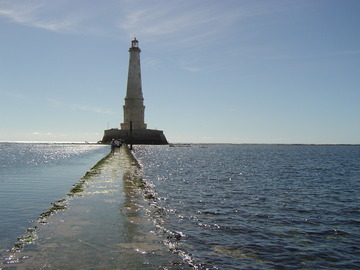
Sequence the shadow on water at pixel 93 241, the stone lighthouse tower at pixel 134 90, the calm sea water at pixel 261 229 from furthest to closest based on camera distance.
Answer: the stone lighthouse tower at pixel 134 90, the calm sea water at pixel 261 229, the shadow on water at pixel 93 241

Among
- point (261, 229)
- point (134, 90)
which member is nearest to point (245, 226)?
point (261, 229)

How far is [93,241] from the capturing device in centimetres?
655

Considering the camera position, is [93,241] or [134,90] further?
[134,90]

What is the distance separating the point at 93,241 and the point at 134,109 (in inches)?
3179

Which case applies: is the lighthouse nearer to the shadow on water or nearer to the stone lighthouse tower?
the stone lighthouse tower

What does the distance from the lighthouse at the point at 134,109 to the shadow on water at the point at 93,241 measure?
75.7 metres

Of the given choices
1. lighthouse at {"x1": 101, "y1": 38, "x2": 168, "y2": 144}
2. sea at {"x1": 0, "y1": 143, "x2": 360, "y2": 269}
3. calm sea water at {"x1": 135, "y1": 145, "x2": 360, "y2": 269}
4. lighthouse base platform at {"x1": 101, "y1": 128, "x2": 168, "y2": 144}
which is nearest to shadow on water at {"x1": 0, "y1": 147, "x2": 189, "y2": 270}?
sea at {"x1": 0, "y1": 143, "x2": 360, "y2": 269}

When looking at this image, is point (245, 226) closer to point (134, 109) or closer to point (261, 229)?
point (261, 229)

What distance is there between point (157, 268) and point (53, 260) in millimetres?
1624

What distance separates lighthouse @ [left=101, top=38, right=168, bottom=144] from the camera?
281 ft

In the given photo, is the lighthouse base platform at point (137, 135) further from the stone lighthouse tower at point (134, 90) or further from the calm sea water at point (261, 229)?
the calm sea water at point (261, 229)

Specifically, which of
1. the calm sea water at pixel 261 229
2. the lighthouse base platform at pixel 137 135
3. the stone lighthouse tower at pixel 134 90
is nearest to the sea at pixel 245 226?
the calm sea water at pixel 261 229

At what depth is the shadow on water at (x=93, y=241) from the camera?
5.50 m

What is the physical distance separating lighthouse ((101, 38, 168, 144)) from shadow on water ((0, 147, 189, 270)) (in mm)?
75722
